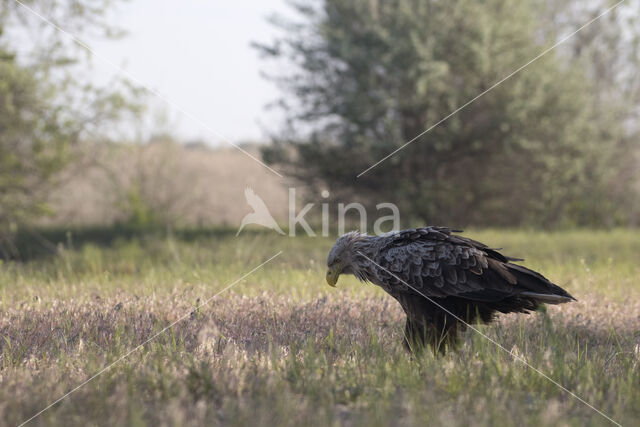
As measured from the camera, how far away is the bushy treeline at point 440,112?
14797mm

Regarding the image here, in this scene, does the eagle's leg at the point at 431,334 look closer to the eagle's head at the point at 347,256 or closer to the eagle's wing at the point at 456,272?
the eagle's wing at the point at 456,272

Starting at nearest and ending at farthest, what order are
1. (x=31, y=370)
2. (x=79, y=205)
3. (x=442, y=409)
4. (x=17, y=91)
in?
1. (x=442, y=409)
2. (x=31, y=370)
3. (x=17, y=91)
4. (x=79, y=205)

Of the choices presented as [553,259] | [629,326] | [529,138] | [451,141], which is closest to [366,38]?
[451,141]

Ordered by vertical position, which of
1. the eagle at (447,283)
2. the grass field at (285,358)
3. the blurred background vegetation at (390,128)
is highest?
Result: the blurred background vegetation at (390,128)

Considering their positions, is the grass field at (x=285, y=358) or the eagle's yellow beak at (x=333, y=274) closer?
the grass field at (x=285, y=358)

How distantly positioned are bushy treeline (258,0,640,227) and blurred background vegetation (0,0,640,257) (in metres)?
0.04

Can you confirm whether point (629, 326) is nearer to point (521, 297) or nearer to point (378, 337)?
point (521, 297)

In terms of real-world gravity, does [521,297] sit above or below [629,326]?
above

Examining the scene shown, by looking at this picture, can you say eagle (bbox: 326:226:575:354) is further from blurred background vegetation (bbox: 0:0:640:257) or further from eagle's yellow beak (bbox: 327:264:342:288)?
blurred background vegetation (bbox: 0:0:640:257)

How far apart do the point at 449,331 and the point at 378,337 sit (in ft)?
2.07

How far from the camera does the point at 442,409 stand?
3.47 meters

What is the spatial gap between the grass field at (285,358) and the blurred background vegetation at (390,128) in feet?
23.5

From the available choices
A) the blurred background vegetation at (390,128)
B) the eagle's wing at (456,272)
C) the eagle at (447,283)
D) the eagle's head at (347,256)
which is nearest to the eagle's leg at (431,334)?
the eagle at (447,283)

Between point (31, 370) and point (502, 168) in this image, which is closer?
point (31, 370)
